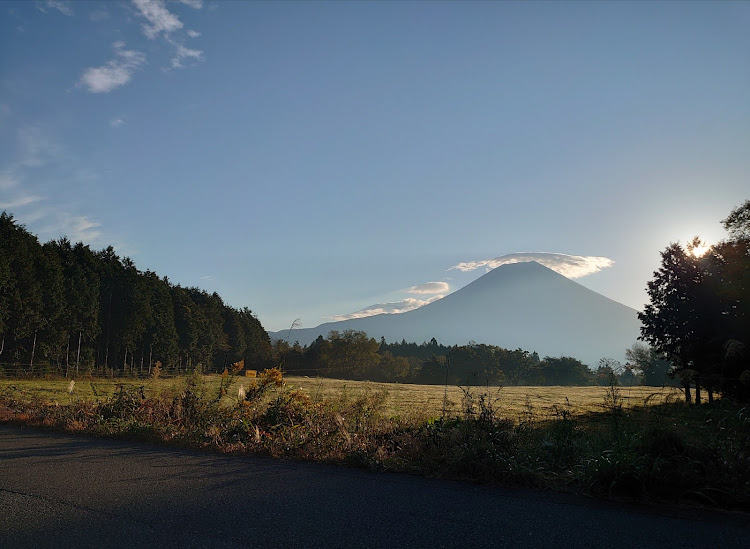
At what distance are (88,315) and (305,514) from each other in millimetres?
58815

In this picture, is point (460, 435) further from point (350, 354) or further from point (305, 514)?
point (350, 354)

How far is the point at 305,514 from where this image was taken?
4.79 metres

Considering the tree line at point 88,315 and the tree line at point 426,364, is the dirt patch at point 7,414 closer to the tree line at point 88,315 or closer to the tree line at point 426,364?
the tree line at point 88,315

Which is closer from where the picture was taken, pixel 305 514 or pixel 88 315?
pixel 305 514

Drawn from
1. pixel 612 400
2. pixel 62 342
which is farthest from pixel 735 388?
pixel 62 342

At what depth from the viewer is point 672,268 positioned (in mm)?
30281

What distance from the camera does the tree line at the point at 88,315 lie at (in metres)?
44.7

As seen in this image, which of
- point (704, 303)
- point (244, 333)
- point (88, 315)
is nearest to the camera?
point (704, 303)

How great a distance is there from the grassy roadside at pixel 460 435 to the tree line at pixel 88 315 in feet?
69.2

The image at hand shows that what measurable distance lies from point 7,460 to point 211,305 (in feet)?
296

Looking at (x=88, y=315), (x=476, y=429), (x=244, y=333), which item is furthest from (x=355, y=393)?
(x=244, y=333)

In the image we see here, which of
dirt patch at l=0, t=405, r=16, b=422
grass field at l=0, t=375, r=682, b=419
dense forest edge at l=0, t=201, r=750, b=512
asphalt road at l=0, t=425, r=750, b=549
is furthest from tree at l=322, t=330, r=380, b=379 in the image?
asphalt road at l=0, t=425, r=750, b=549

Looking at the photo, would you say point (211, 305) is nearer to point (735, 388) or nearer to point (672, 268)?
point (672, 268)

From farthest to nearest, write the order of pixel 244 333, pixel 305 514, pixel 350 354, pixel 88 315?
pixel 244 333
pixel 350 354
pixel 88 315
pixel 305 514
